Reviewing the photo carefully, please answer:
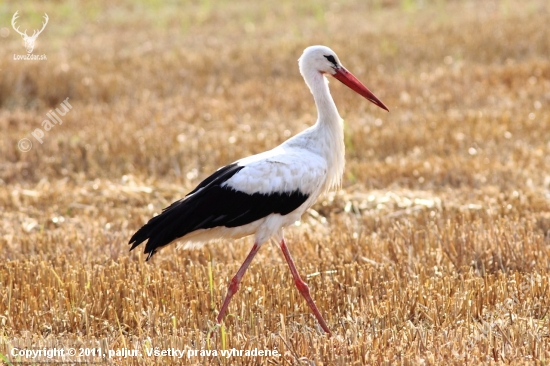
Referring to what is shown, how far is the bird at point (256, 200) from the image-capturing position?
448 cm

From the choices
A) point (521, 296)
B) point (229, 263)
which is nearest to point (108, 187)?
point (229, 263)

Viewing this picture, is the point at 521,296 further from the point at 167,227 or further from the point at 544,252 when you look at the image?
the point at 167,227

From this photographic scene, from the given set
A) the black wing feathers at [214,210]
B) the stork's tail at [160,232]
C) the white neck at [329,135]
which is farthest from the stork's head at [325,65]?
the stork's tail at [160,232]

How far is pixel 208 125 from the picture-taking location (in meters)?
10.1

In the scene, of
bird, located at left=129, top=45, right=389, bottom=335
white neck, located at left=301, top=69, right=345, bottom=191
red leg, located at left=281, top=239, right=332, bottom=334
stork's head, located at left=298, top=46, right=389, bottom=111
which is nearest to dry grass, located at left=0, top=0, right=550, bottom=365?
red leg, located at left=281, top=239, right=332, bottom=334

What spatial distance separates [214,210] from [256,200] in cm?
26

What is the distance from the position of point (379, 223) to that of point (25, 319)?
3.10m

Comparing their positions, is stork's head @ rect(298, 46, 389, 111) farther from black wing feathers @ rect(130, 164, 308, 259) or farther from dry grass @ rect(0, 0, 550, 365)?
dry grass @ rect(0, 0, 550, 365)

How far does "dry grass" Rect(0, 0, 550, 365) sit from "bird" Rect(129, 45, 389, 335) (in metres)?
0.34

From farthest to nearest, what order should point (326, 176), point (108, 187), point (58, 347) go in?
point (108, 187)
point (326, 176)
point (58, 347)

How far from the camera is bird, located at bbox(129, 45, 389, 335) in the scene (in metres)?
4.48

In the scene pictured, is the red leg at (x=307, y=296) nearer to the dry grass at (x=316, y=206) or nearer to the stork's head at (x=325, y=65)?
the dry grass at (x=316, y=206)

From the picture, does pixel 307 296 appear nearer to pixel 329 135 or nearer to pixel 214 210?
pixel 214 210

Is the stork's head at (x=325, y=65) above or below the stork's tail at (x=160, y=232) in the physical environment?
above
